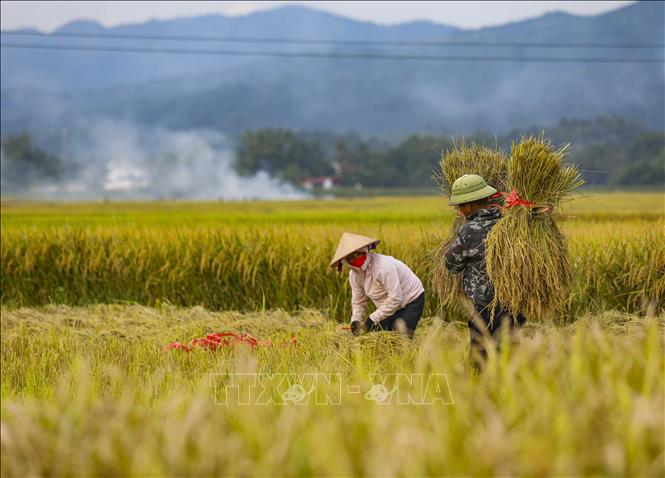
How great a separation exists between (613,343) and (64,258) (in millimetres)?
8938

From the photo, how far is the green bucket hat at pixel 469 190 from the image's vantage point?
19.2 feet

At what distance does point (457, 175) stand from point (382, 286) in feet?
3.93

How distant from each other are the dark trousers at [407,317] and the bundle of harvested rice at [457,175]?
0.31 metres

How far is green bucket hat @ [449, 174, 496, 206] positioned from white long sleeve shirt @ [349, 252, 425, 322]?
702 mm

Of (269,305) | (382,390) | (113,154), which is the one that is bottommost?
(113,154)

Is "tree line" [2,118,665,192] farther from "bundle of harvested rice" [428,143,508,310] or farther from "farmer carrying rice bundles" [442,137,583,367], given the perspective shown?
"farmer carrying rice bundles" [442,137,583,367]

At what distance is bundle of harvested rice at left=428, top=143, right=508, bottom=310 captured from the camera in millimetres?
6738

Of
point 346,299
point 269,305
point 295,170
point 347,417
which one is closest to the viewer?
point 347,417

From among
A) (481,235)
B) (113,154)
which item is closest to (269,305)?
(481,235)

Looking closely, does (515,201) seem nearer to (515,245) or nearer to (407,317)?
(515,245)

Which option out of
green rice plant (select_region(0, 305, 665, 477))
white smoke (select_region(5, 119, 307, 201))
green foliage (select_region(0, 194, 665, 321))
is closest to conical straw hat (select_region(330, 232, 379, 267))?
green foliage (select_region(0, 194, 665, 321))

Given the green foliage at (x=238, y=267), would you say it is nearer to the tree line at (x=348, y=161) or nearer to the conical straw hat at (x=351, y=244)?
the conical straw hat at (x=351, y=244)

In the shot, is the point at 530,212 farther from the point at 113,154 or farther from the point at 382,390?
the point at 113,154

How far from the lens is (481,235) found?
5891 mm
